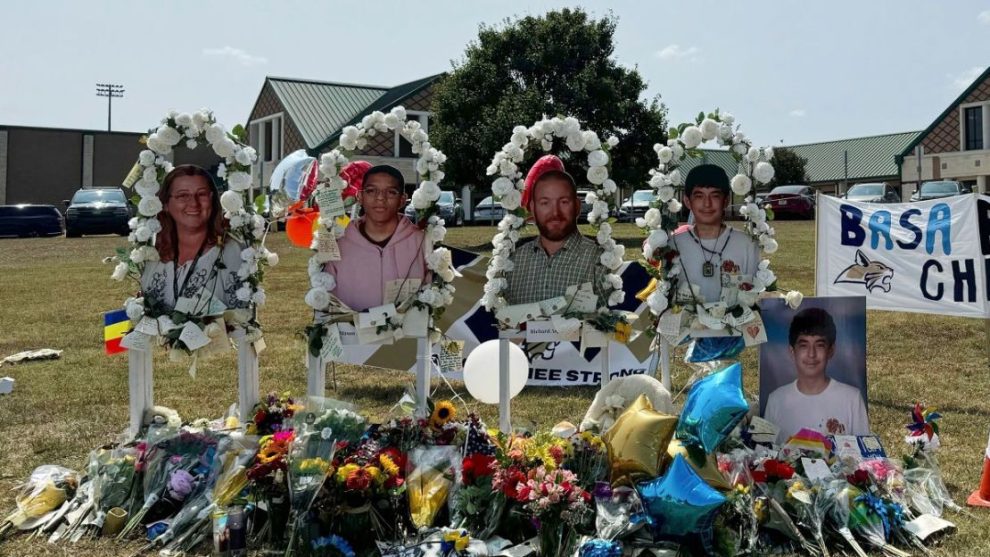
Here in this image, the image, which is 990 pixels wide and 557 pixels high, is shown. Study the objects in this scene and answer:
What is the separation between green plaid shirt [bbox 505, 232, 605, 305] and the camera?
5617mm

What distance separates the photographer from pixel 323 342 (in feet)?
17.8

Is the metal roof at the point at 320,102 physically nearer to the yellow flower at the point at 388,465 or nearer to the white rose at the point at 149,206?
the white rose at the point at 149,206

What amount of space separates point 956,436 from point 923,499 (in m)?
1.73

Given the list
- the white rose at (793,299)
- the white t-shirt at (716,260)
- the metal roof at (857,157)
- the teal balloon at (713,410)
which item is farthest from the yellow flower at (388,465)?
the metal roof at (857,157)

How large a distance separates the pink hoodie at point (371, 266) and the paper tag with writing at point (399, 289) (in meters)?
0.03

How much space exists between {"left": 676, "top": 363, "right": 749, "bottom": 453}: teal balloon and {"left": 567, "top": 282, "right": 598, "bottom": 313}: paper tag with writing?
1.08 m

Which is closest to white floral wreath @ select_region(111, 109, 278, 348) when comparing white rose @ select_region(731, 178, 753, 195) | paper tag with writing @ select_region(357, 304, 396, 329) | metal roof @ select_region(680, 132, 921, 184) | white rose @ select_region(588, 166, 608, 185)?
paper tag with writing @ select_region(357, 304, 396, 329)

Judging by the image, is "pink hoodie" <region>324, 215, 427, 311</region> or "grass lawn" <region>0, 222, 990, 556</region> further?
"grass lawn" <region>0, 222, 990, 556</region>

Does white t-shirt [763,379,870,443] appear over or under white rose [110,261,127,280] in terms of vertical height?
under

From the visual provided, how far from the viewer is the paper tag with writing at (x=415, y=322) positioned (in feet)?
17.9

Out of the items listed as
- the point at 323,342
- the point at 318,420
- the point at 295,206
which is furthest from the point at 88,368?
the point at 318,420

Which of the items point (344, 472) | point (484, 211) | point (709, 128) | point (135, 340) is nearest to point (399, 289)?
point (344, 472)

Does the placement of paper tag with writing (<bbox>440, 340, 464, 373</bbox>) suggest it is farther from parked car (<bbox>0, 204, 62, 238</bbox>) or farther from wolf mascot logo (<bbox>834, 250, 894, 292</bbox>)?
parked car (<bbox>0, 204, 62, 238</bbox>)

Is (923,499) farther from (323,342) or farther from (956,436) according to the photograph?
(323,342)
